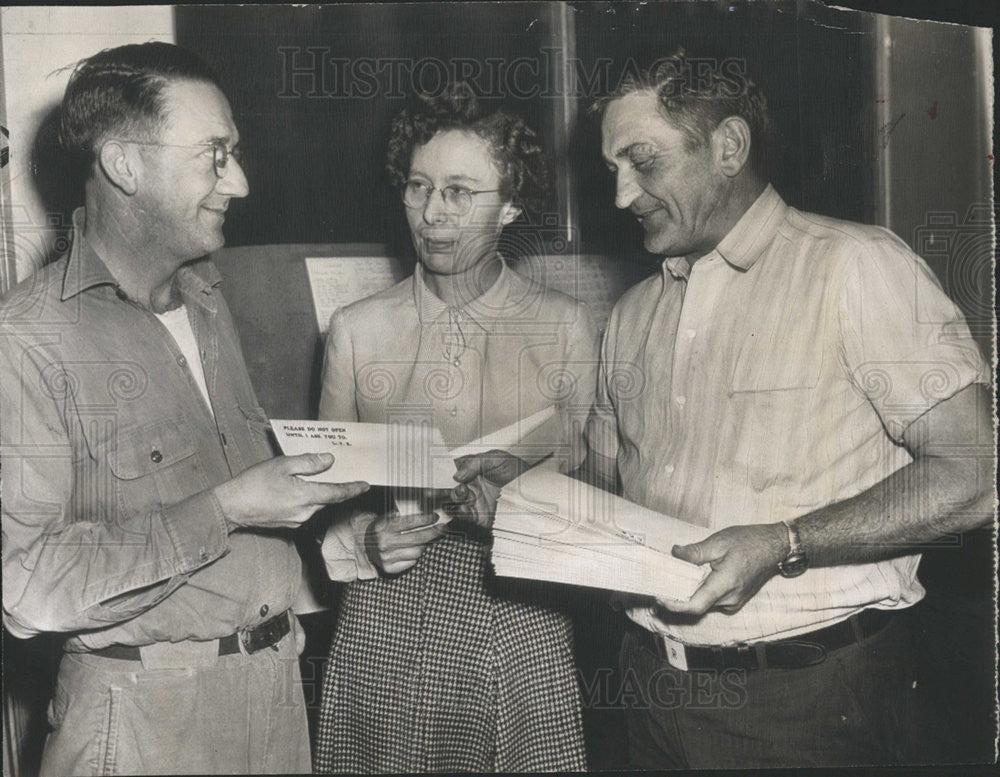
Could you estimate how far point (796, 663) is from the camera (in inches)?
81.9

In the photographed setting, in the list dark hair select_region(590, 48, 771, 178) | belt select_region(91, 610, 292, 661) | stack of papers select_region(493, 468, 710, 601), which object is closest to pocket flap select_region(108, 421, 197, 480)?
belt select_region(91, 610, 292, 661)

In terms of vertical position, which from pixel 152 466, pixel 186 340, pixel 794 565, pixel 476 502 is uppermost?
pixel 186 340

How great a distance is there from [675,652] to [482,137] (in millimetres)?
1000

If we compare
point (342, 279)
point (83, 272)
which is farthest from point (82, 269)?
point (342, 279)

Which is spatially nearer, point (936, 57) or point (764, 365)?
point (764, 365)

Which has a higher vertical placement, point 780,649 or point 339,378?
point 339,378

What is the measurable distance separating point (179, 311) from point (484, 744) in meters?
0.96

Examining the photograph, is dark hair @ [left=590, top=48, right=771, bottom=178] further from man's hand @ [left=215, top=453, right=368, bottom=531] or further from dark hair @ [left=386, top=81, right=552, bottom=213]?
man's hand @ [left=215, top=453, right=368, bottom=531]

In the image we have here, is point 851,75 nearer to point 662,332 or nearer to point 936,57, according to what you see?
point 936,57

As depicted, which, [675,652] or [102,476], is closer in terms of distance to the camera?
[102,476]

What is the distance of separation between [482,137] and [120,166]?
637mm

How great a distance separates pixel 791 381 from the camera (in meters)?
2.05

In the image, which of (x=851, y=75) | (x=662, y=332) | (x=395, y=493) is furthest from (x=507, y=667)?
(x=851, y=75)

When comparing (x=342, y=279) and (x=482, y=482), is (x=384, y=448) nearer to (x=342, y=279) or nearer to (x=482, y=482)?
(x=482, y=482)
